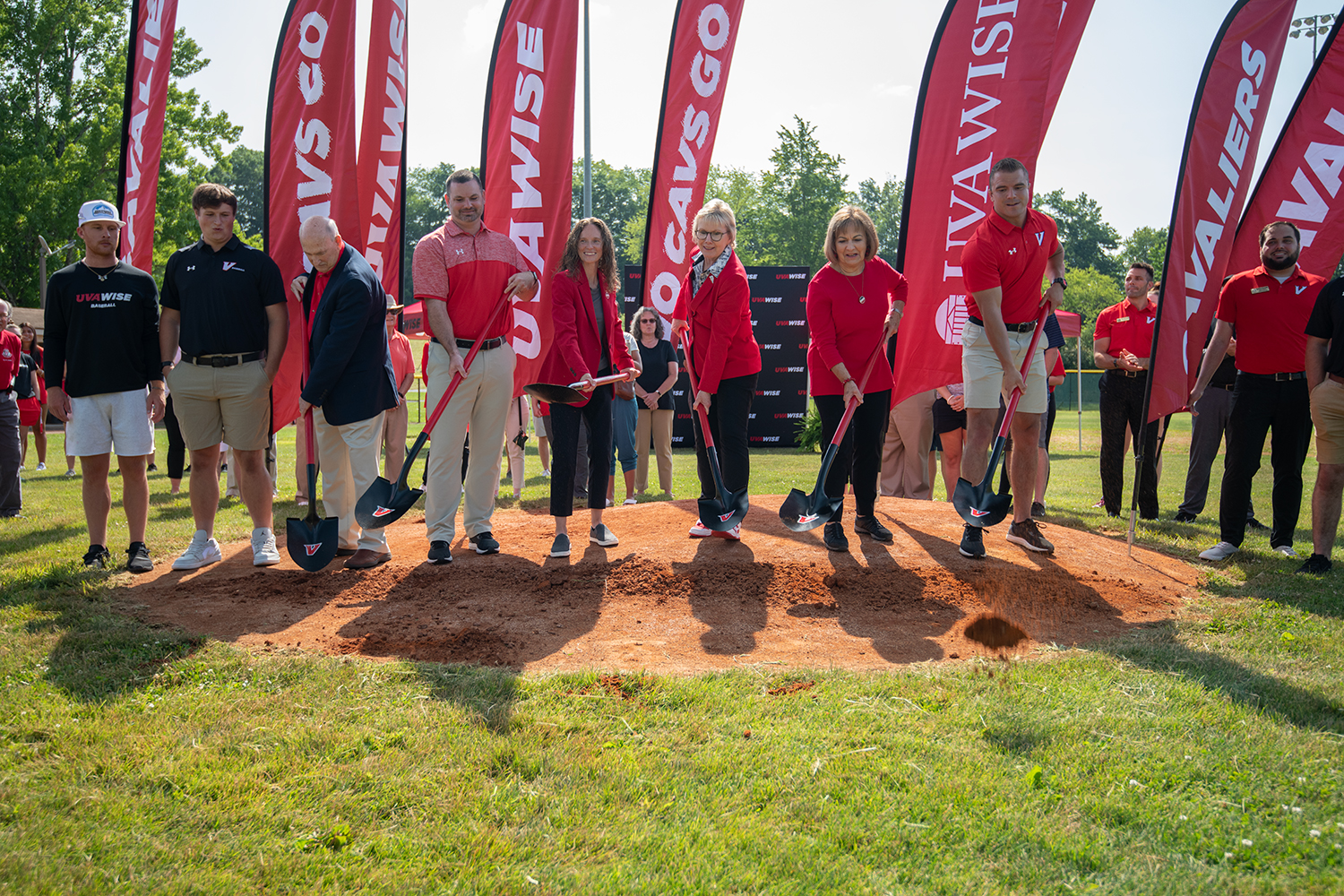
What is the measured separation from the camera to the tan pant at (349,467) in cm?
516

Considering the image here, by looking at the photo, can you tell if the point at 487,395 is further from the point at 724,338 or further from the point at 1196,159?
the point at 1196,159

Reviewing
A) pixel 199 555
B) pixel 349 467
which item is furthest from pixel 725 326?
pixel 199 555

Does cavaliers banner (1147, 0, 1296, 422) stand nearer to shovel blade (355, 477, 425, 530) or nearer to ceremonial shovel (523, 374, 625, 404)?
ceremonial shovel (523, 374, 625, 404)

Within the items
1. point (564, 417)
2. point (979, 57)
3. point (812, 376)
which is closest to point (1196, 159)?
point (979, 57)

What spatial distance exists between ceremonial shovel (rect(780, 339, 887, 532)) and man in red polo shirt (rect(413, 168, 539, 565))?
182 centimetres

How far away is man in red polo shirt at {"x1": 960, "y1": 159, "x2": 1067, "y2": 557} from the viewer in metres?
5.00

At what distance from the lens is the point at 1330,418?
17.1ft

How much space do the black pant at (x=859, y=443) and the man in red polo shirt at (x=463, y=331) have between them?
1939 millimetres

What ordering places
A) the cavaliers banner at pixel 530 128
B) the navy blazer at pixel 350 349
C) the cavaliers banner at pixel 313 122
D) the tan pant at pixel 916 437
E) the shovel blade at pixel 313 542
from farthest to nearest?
the tan pant at pixel 916 437
the cavaliers banner at pixel 530 128
the cavaliers banner at pixel 313 122
the navy blazer at pixel 350 349
the shovel blade at pixel 313 542

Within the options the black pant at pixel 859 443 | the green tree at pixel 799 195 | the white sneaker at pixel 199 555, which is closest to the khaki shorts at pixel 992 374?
the black pant at pixel 859 443

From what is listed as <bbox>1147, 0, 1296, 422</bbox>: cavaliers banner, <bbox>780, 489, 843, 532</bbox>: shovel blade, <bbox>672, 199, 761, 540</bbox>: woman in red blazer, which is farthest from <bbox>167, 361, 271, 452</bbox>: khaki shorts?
<bbox>1147, 0, 1296, 422</bbox>: cavaliers banner

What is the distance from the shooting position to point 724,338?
5.16 m

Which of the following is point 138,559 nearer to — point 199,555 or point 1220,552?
point 199,555

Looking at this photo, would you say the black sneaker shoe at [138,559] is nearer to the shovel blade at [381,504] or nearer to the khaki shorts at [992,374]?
the shovel blade at [381,504]
